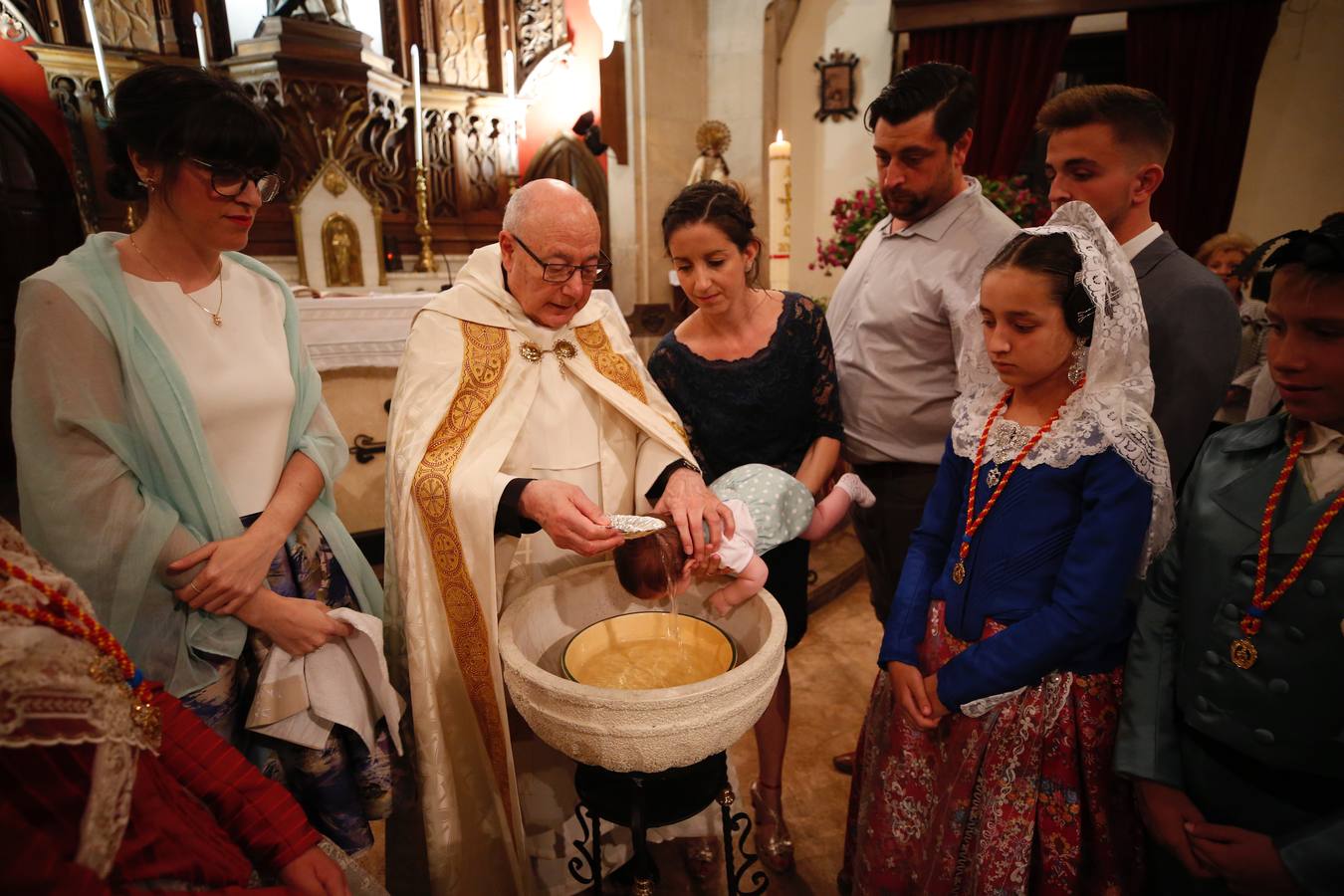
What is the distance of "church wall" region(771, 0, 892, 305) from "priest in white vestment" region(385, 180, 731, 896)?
4.29m

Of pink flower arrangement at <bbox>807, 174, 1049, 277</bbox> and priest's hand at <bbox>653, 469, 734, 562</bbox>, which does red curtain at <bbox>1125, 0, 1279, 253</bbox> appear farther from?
priest's hand at <bbox>653, 469, 734, 562</bbox>

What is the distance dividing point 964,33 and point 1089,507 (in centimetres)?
513

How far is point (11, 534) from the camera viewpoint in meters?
0.90

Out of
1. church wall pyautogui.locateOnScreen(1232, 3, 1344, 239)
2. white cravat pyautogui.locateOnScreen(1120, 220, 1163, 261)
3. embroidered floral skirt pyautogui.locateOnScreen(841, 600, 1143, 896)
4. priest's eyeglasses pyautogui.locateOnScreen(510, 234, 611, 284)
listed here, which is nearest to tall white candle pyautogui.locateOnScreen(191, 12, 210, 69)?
priest's eyeglasses pyautogui.locateOnScreen(510, 234, 611, 284)

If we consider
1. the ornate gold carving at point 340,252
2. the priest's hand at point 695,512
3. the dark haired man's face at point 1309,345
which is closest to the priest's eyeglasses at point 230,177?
the priest's hand at point 695,512

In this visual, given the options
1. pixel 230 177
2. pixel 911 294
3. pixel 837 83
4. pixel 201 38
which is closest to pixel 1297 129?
pixel 837 83

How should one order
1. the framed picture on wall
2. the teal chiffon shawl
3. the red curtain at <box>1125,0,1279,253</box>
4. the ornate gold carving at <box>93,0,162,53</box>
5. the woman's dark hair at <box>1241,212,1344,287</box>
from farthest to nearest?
the framed picture on wall, the red curtain at <box>1125,0,1279,253</box>, the ornate gold carving at <box>93,0,162,53</box>, the teal chiffon shawl, the woman's dark hair at <box>1241,212,1344,287</box>

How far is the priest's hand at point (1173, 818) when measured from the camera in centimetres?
125

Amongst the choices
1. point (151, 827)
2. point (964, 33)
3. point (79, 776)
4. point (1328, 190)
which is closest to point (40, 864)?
point (79, 776)

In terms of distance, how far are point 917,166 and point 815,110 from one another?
3.99 m

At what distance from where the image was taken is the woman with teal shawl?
1.27 m

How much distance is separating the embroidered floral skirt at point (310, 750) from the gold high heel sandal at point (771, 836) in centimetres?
116

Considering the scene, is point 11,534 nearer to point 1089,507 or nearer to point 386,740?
point 386,740

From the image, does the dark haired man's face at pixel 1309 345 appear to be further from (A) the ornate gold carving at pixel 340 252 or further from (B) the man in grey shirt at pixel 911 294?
(A) the ornate gold carving at pixel 340 252
